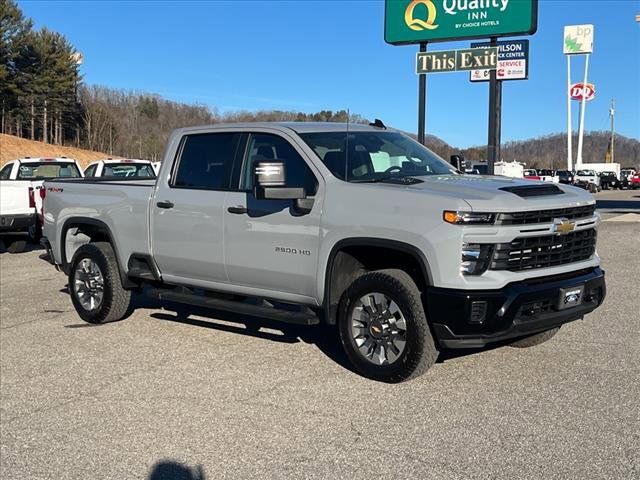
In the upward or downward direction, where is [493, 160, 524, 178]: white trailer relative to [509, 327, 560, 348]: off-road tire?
upward

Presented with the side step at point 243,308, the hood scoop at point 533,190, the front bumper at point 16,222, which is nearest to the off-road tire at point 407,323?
the side step at point 243,308

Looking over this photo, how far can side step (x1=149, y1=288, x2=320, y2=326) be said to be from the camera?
18.6 feet

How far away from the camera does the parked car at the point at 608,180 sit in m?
60.6

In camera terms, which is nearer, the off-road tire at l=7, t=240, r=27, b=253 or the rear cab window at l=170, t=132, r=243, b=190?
the rear cab window at l=170, t=132, r=243, b=190

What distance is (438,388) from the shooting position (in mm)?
5188

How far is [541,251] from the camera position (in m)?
5.06

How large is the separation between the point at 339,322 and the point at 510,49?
3306 centimetres

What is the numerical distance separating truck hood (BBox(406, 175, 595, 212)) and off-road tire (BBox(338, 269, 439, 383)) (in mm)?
732

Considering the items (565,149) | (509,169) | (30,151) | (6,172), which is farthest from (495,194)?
(565,149)

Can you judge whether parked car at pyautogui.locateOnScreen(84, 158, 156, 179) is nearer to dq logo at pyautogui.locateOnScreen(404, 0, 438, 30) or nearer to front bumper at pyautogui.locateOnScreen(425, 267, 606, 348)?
dq logo at pyautogui.locateOnScreen(404, 0, 438, 30)

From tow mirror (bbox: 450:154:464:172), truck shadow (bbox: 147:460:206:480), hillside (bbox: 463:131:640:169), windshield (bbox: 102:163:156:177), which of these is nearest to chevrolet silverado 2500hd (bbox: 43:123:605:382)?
tow mirror (bbox: 450:154:464:172)

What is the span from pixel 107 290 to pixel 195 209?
1.69 meters

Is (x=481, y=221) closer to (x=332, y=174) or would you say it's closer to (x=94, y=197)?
(x=332, y=174)

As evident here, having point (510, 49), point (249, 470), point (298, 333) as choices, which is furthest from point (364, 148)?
point (510, 49)
